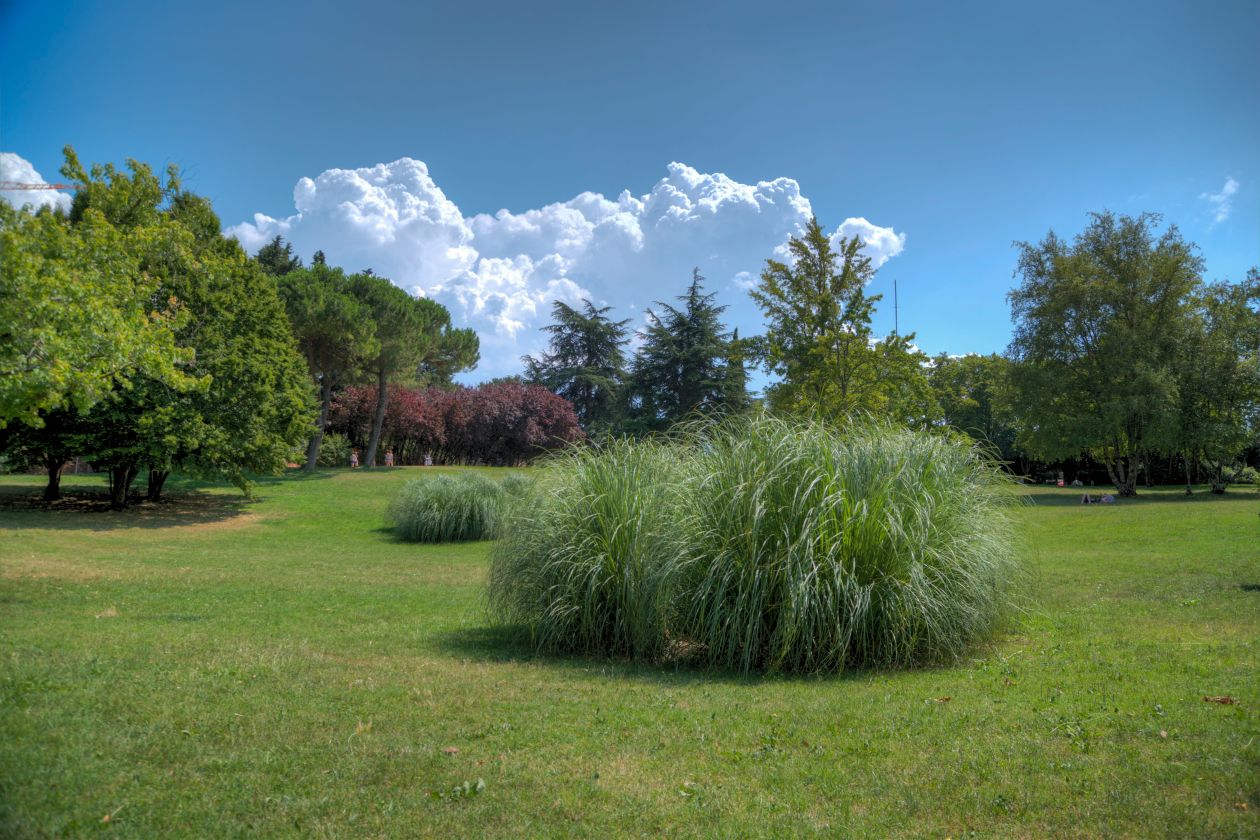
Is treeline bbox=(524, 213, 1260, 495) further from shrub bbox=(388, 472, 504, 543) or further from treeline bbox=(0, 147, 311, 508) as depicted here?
treeline bbox=(0, 147, 311, 508)

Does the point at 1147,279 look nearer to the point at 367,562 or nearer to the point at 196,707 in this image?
the point at 367,562

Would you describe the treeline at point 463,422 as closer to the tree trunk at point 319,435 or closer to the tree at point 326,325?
the tree trunk at point 319,435

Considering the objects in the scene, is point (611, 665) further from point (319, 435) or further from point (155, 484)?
point (319, 435)

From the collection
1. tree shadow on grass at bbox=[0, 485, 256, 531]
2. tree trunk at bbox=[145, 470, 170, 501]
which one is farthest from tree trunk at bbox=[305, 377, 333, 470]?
tree trunk at bbox=[145, 470, 170, 501]

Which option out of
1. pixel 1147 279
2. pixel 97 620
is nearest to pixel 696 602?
pixel 97 620

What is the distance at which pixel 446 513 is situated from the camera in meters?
21.7

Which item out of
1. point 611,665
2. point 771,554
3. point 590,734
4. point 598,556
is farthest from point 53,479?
point 590,734

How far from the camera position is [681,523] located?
7.30m

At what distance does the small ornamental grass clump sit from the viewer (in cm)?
676

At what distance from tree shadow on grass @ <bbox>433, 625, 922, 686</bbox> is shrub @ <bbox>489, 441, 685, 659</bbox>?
0.19 m

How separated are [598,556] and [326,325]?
97.3ft

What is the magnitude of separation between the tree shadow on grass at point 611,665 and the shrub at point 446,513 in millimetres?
13315

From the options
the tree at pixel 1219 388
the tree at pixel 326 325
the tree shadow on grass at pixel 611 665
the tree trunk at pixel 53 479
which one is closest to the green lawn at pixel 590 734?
the tree shadow on grass at pixel 611 665

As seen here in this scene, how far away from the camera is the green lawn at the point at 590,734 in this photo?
11.6 ft
